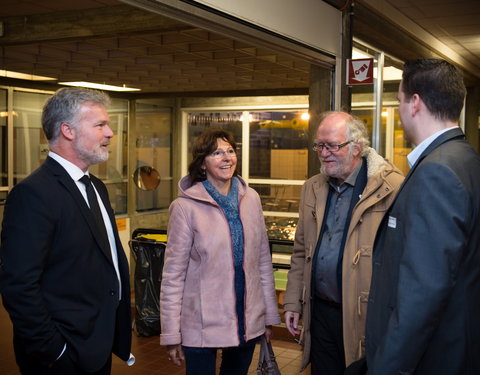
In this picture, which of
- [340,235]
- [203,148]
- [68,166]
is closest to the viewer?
[68,166]

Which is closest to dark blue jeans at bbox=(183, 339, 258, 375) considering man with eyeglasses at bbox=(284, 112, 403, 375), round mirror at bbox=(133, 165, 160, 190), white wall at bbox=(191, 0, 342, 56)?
Result: man with eyeglasses at bbox=(284, 112, 403, 375)

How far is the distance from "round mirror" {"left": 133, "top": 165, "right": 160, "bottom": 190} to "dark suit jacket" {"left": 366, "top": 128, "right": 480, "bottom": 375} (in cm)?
668

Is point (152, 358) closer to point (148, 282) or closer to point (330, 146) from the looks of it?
point (148, 282)

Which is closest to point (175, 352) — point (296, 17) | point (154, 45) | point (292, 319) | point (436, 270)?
point (292, 319)

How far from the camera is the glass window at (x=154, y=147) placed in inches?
340

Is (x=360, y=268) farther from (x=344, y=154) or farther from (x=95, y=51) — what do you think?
(x=95, y=51)

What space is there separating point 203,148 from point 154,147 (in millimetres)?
6130

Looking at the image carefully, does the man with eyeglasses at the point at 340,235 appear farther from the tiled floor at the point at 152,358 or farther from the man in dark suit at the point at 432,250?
the tiled floor at the point at 152,358

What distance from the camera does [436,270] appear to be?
1.70m

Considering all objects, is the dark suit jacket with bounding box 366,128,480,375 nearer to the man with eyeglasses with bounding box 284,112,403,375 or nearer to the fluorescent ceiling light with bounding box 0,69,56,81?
the man with eyeglasses with bounding box 284,112,403,375

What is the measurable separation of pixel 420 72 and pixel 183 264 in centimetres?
147

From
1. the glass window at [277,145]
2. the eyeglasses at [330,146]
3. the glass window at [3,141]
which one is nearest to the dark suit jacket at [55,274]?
the eyeglasses at [330,146]

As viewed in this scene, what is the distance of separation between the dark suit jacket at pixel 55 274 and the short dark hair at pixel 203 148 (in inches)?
32.2

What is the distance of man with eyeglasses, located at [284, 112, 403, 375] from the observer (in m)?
2.60
